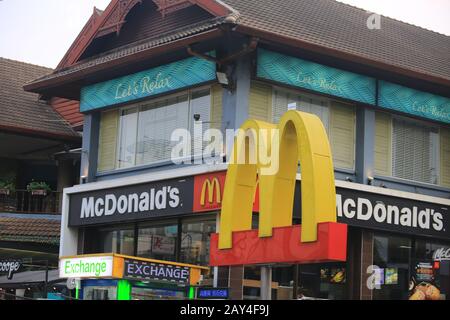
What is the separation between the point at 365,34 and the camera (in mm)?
23734

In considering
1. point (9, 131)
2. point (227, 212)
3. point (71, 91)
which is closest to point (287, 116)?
point (227, 212)

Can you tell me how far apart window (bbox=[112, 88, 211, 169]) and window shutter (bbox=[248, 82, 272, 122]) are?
1106 mm

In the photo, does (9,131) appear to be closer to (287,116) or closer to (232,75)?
(232,75)

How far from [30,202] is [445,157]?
12.2 meters

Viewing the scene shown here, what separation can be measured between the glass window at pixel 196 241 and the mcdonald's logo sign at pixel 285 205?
4536mm

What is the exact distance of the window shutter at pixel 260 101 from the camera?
20.2 m

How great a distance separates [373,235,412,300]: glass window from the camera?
21.7 meters

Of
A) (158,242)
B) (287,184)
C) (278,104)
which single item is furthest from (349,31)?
(287,184)

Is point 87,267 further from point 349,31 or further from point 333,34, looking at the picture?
point 349,31

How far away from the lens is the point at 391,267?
866 inches

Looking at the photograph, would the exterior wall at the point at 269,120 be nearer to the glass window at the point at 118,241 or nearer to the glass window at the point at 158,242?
the glass window at the point at 118,241

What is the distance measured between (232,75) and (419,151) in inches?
240

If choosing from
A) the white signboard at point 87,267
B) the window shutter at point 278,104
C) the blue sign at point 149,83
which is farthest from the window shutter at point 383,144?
the white signboard at point 87,267

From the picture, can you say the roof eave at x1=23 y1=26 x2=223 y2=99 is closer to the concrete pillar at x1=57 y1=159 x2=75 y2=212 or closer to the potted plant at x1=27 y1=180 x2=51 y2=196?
the potted plant at x1=27 y1=180 x2=51 y2=196
